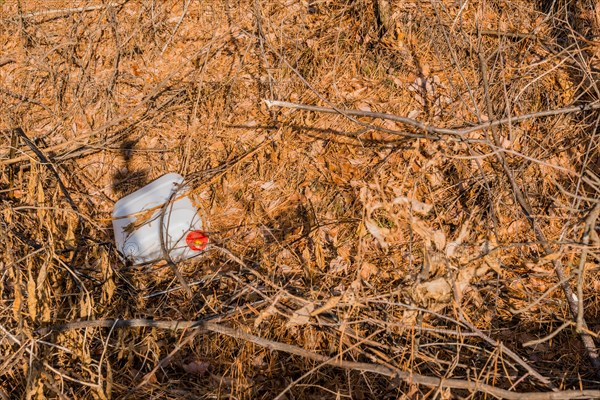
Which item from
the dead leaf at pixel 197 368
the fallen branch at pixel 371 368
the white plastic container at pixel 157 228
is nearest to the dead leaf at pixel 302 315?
the fallen branch at pixel 371 368

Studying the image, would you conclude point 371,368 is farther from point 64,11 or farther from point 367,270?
point 64,11

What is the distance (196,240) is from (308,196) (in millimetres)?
821

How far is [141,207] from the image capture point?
4047 mm

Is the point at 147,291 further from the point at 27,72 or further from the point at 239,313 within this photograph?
the point at 27,72

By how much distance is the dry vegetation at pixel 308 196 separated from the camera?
2.88m

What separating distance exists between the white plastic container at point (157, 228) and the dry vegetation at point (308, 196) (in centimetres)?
11

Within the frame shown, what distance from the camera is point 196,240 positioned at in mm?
3844

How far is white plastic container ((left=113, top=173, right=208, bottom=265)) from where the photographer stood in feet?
12.6

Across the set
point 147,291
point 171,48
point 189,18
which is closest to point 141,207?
point 147,291

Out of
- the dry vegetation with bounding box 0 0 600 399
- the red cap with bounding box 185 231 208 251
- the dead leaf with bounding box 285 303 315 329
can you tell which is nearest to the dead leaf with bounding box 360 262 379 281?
the dry vegetation with bounding box 0 0 600 399

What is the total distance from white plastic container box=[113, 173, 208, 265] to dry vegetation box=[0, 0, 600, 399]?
106 mm

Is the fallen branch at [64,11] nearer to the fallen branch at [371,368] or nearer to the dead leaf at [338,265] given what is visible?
the dead leaf at [338,265]

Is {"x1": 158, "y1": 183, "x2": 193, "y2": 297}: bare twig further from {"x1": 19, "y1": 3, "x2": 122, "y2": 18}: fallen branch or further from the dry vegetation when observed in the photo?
{"x1": 19, "y1": 3, "x2": 122, "y2": 18}: fallen branch

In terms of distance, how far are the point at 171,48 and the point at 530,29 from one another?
2946 millimetres
